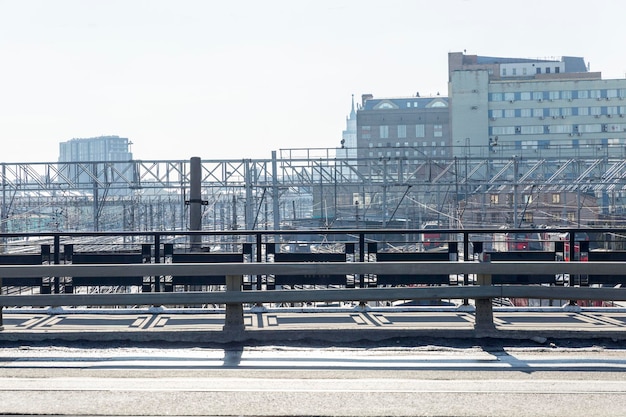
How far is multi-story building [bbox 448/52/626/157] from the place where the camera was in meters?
104

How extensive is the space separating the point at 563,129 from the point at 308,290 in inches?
4153

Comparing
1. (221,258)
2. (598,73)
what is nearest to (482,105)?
(598,73)

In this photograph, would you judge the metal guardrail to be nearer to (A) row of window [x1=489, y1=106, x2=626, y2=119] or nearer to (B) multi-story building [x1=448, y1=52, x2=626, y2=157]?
(B) multi-story building [x1=448, y1=52, x2=626, y2=157]

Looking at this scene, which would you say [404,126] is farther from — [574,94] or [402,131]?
[574,94]

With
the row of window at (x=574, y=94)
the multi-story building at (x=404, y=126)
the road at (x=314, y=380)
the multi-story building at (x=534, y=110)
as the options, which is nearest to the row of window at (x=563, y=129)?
the multi-story building at (x=534, y=110)

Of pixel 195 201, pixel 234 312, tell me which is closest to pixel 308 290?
pixel 234 312

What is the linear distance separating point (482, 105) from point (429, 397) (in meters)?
101

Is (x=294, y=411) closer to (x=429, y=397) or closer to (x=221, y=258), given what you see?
(x=429, y=397)

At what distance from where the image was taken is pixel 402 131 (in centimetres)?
12850

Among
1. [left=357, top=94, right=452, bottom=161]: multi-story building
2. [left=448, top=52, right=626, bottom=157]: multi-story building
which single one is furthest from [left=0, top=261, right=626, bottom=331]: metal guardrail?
[left=357, top=94, right=452, bottom=161]: multi-story building

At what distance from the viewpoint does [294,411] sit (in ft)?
19.6

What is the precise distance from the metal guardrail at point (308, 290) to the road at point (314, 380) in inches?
20.6

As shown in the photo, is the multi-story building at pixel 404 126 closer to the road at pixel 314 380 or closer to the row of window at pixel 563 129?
the row of window at pixel 563 129

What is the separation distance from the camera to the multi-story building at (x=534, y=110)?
10362 cm
